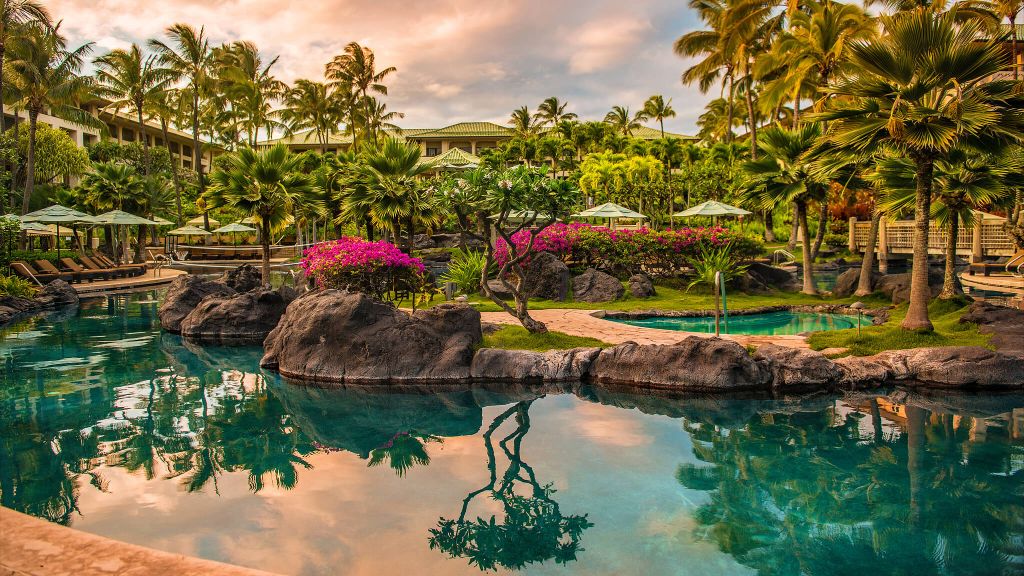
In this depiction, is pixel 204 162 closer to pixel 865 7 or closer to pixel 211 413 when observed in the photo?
pixel 865 7

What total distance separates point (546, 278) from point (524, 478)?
12401 millimetres

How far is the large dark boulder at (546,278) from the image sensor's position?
757 inches

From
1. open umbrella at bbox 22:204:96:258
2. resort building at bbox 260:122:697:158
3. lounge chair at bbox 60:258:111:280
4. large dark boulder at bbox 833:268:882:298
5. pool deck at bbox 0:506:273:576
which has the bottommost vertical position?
pool deck at bbox 0:506:273:576

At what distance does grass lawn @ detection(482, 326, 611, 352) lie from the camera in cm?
1188

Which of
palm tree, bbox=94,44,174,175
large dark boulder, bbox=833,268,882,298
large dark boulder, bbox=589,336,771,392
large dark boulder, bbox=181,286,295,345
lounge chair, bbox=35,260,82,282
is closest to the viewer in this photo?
large dark boulder, bbox=589,336,771,392

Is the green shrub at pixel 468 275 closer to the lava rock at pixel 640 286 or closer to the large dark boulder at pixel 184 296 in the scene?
the lava rock at pixel 640 286

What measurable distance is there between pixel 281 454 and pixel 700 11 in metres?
37.7

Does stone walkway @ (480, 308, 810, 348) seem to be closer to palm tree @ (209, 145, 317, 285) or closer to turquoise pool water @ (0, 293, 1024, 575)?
turquoise pool water @ (0, 293, 1024, 575)

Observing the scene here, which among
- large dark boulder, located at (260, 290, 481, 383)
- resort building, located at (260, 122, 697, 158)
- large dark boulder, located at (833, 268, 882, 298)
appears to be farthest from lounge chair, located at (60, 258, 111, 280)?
resort building, located at (260, 122, 697, 158)

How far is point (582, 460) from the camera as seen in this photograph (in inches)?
300

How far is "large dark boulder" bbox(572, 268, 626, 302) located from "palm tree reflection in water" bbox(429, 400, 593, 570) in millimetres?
12028

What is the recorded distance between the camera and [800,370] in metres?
10.2

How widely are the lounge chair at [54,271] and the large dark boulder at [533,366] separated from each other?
21.5m

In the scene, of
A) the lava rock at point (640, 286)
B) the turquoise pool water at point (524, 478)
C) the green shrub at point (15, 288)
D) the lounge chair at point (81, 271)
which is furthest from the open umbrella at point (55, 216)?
the lava rock at point (640, 286)
